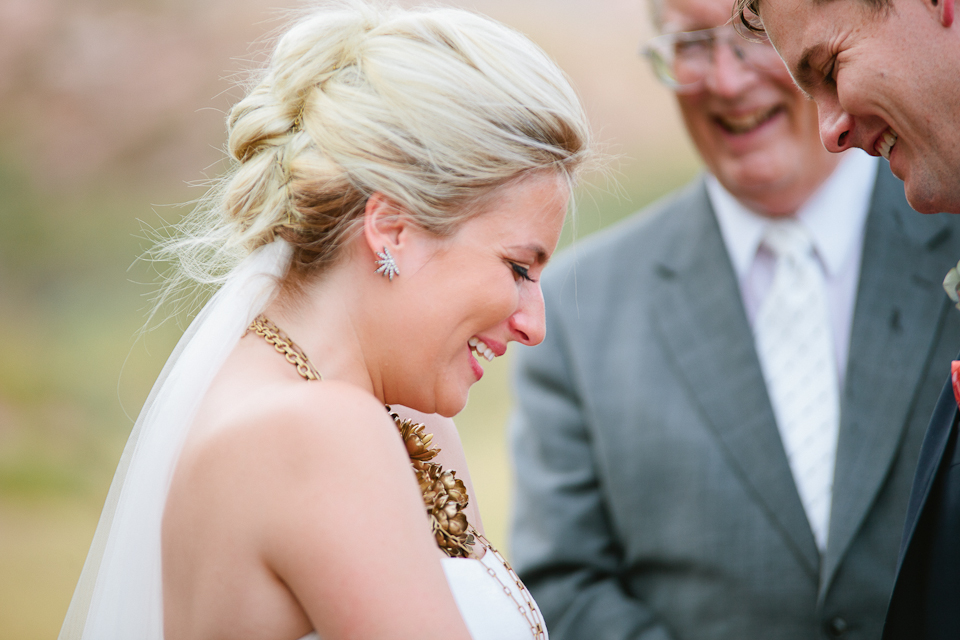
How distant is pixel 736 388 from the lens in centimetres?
286

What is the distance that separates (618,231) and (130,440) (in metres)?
2.10

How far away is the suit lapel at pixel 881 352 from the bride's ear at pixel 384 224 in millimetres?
1714

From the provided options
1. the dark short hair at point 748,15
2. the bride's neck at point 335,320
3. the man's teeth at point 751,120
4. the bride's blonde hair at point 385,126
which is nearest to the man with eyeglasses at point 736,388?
the man's teeth at point 751,120

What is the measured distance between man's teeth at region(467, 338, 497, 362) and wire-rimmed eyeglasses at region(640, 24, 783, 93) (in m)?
1.67

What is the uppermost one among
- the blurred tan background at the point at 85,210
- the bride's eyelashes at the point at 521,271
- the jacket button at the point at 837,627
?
the blurred tan background at the point at 85,210

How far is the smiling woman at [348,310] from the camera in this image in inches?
57.2

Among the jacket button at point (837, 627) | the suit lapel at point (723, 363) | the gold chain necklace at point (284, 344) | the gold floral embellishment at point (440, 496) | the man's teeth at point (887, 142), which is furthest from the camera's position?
the suit lapel at point (723, 363)

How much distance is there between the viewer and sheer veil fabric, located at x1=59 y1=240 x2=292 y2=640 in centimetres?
166

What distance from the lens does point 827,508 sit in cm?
270

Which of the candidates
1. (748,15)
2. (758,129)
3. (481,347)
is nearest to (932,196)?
(748,15)

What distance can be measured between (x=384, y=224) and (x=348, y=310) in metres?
0.20

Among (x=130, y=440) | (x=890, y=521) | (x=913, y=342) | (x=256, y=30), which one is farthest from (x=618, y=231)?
(x=256, y=30)

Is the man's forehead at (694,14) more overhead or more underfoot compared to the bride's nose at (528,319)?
more overhead

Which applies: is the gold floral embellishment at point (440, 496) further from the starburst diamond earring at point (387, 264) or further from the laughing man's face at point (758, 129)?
the laughing man's face at point (758, 129)
